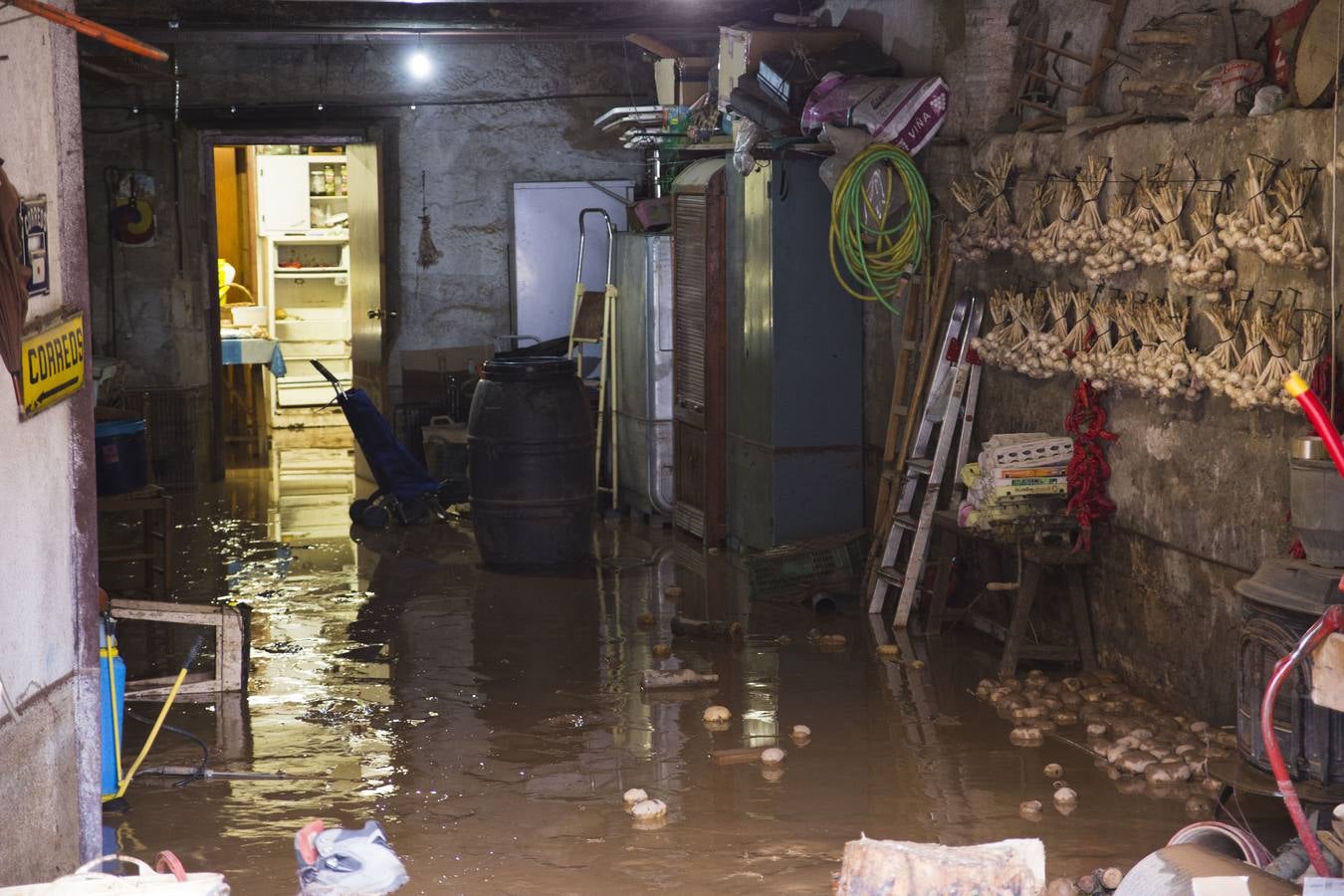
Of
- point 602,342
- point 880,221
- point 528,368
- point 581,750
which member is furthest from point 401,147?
point 581,750

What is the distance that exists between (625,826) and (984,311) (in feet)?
12.7

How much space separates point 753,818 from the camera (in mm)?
5617

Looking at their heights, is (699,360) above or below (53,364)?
below

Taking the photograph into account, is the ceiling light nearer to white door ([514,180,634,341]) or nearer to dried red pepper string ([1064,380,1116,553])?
white door ([514,180,634,341])

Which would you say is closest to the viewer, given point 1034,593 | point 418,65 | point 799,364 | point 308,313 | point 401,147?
point 1034,593

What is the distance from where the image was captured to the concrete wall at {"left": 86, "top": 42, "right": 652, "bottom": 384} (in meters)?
13.6

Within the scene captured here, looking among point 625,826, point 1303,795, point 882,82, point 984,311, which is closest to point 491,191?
point 882,82

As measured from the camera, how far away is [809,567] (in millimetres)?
9258

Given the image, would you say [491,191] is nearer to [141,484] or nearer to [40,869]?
[141,484]

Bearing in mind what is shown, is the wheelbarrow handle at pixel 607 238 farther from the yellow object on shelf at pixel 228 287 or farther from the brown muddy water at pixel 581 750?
the yellow object on shelf at pixel 228 287

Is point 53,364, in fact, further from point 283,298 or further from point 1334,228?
point 283,298

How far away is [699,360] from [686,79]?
7.08ft

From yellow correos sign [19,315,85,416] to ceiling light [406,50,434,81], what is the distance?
30.7ft

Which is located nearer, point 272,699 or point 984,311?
point 272,699
